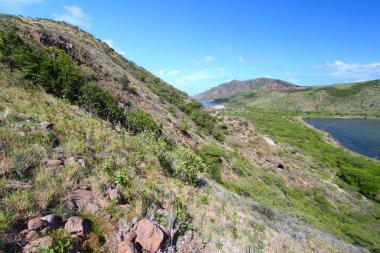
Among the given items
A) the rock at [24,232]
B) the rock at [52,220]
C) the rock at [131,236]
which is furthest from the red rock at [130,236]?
the rock at [24,232]

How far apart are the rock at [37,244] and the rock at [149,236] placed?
5.87 ft

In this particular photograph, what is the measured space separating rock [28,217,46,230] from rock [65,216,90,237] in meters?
0.42

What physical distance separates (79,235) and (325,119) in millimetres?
149920

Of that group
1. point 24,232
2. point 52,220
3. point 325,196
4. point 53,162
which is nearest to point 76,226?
point 52,220

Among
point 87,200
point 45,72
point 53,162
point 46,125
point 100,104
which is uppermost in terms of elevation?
point 45,72

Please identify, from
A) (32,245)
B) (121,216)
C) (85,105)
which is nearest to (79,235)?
(32,245)

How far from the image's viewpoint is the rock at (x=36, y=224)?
424 centimetres

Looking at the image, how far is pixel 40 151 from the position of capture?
21.5 ft

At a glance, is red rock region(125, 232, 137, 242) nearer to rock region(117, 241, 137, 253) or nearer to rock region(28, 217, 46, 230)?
rock region(117, 241, 137, 253)

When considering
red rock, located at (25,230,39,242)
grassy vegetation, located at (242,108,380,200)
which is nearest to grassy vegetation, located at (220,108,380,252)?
grassy vegetation, located at (242,108,380,200)

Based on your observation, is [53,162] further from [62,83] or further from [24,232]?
[62,83]

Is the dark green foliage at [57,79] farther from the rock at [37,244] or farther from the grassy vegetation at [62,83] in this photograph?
the rock at [37,244]

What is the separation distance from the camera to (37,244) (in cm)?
394

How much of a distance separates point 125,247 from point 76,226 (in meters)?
1.04
